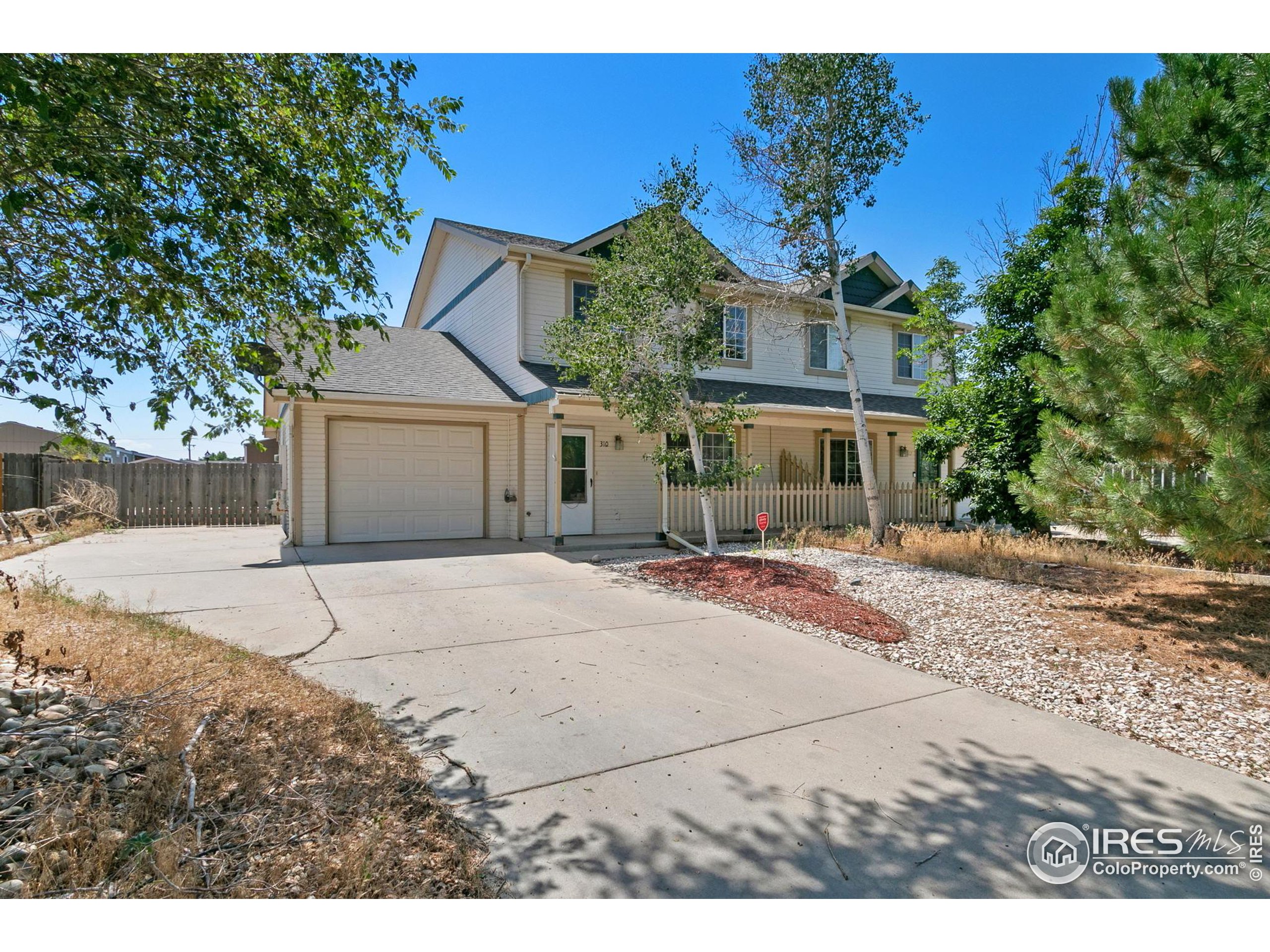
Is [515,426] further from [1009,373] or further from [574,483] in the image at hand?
[1009,373]

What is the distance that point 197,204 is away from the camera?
4.20 m

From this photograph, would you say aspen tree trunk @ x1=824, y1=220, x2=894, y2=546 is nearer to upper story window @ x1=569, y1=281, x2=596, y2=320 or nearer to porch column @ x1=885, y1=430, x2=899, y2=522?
porch column @ x1=885, y1=430, x2=899, y2=522

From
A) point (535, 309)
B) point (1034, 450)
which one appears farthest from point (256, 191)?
point (1034, 450)

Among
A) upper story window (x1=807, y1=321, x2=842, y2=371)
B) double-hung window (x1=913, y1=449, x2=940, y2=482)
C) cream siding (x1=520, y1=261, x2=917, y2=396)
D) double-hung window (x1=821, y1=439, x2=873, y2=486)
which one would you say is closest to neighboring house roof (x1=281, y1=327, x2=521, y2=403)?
cream siding (x1=520, y1=261, x2=917, y2=396)

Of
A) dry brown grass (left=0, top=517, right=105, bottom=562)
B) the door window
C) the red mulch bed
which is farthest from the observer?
the door window

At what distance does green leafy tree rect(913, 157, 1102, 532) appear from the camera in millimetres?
9915

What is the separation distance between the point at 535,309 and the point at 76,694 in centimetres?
1049

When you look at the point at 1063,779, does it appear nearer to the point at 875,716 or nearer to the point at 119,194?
the point at 875,716

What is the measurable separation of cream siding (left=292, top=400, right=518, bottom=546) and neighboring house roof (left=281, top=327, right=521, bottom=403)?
0.37 meters

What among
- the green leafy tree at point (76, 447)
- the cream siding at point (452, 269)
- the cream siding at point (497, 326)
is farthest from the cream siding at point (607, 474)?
the green leafy tree at point (76, 447)

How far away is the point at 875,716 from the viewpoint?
4.09 meters

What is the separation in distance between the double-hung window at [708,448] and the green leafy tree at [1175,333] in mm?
6380

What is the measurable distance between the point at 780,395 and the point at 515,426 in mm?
6269

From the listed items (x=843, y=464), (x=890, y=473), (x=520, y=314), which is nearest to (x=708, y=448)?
(x=843, y=464)
